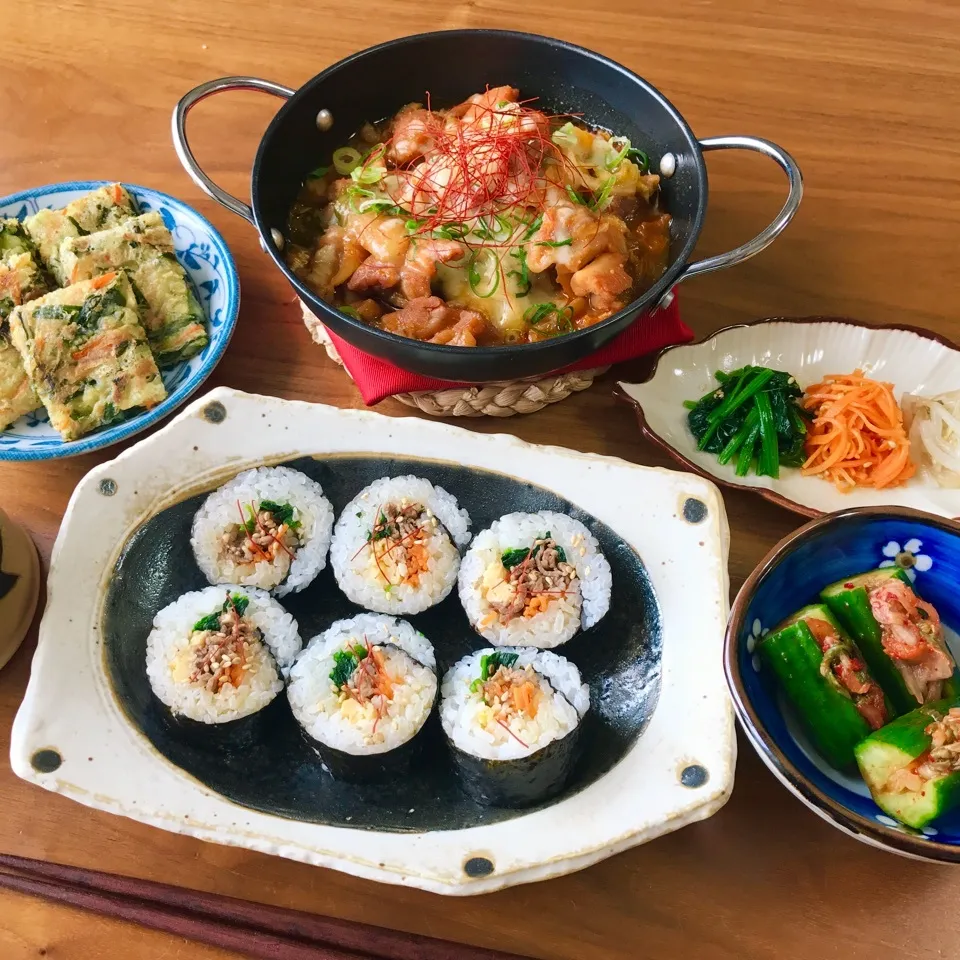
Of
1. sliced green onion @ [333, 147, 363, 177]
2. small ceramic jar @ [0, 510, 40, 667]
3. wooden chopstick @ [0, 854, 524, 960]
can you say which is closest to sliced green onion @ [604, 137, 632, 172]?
sliced green onion @ [333, 147, 363, 177]

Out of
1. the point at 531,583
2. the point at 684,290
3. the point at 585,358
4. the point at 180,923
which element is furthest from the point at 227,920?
the point at 684,290

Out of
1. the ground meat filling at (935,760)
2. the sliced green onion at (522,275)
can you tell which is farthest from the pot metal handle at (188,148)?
the ground meat filling at (935,760)

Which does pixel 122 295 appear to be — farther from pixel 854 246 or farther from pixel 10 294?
pixel 854 246

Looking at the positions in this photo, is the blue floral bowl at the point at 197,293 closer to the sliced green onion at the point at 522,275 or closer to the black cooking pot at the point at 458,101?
the black cooking pot at the point at 458,101

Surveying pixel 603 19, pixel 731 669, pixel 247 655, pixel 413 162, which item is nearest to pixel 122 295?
pixel 413 162

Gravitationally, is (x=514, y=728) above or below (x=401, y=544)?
below

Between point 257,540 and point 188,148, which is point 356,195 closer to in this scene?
point 188,148
